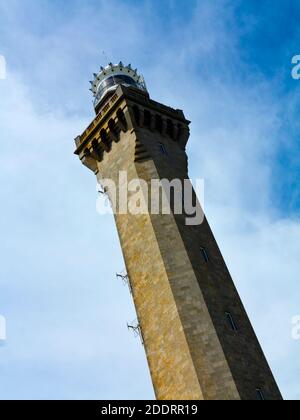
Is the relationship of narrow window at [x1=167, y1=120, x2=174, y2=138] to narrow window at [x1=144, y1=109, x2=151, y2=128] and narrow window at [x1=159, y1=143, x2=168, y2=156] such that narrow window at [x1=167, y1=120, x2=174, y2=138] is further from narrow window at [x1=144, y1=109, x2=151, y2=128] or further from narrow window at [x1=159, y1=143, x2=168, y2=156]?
narrow window at [x1=159, y1=143, x2=168, y2=156]

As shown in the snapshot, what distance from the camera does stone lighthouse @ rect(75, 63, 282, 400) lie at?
75.7 feet

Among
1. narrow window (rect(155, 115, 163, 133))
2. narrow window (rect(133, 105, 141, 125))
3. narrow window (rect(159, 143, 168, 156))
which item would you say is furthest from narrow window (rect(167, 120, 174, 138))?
narrow window (rect(133, 105, 141, 125))

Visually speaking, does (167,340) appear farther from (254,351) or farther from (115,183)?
(115,183)

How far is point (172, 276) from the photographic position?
25969 millimetres

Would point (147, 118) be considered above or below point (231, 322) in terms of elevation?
above

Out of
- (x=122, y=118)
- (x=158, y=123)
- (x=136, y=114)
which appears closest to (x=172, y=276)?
(x=122, y=118)

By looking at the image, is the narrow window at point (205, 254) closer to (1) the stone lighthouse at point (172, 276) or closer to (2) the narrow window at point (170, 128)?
(1) the stone lighthouse at point (172, 276)

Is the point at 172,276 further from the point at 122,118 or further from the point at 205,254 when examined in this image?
the point at 122,118

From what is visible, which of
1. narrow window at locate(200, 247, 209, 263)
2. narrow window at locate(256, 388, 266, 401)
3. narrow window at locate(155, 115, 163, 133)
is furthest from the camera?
narrow window at locate(155, 115, 163, 133)

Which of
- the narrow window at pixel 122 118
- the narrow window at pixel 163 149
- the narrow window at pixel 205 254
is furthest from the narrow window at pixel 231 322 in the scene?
the narrow window at pixel 122 118

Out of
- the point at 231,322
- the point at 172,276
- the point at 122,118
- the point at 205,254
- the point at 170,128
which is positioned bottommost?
the point at 231,322

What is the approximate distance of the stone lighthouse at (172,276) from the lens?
908 inches

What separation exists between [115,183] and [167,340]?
11384 millimetres
